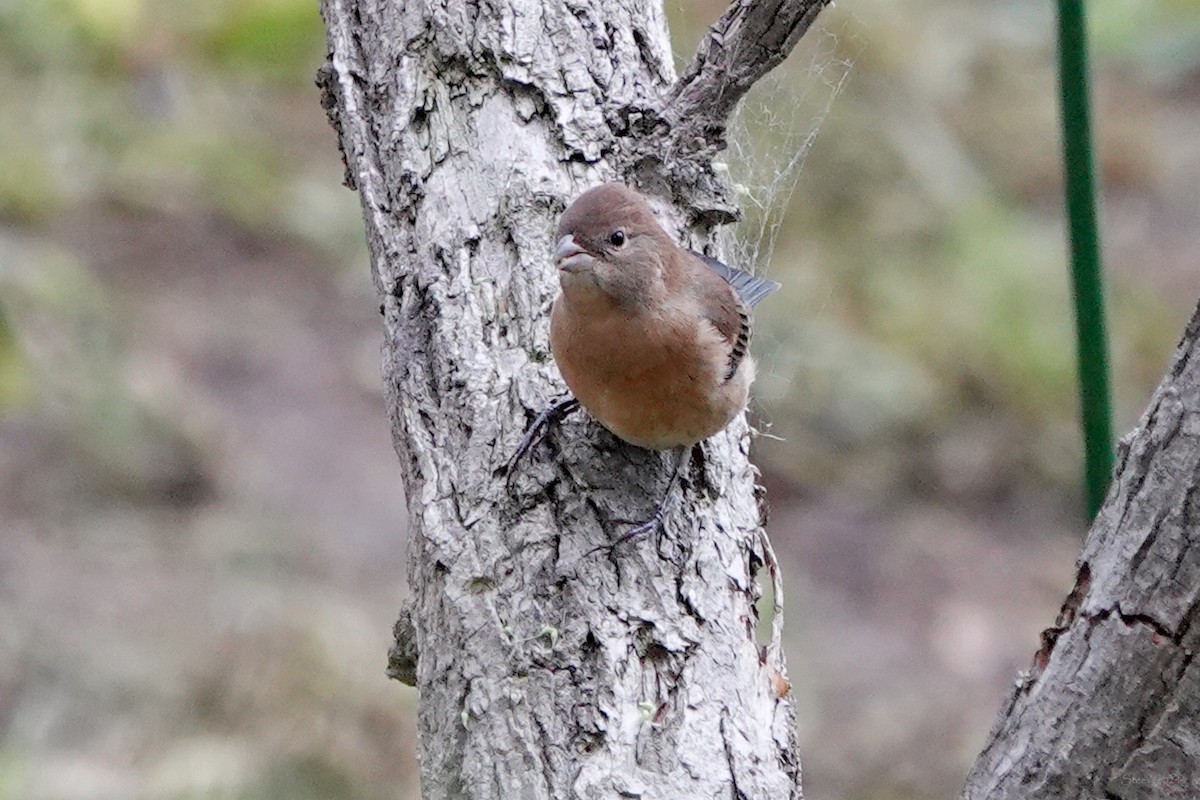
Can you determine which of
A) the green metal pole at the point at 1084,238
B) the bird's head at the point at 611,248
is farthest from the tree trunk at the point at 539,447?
the green metal pole at the point at 1084,238

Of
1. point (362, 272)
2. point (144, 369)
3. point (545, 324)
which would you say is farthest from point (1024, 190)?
point (545, 324)

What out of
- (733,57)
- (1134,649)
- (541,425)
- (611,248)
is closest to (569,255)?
(611,248)

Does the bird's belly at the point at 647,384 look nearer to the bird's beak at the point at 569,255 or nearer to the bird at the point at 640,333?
the bird at the point at 640,333

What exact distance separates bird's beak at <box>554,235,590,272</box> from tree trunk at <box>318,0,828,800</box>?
0.39 ft

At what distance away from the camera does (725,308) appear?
3.36 meters

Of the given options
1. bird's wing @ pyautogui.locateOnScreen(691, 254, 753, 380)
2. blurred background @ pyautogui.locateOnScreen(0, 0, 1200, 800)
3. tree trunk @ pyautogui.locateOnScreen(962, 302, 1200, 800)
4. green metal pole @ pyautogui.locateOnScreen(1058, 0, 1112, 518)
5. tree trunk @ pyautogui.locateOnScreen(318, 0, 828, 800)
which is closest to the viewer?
tree trunk @ pyautogui.locateOnScreen(962, 302, 1200, 800)

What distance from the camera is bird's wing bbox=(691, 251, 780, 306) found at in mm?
3305

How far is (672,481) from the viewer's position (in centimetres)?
288

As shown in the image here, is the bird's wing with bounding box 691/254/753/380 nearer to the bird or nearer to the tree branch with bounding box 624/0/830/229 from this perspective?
the bird

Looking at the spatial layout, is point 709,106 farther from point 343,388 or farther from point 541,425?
point 343,388

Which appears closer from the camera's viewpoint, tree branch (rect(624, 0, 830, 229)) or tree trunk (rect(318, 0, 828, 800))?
tree trunk (rect(318, 0, 828, 800))

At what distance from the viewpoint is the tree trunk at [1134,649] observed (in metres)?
2.01

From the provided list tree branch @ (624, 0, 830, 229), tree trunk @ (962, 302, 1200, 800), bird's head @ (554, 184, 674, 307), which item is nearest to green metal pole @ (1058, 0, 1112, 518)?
tree branch @ (624, 0, 830, 229)

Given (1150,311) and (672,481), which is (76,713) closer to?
(672,481)
